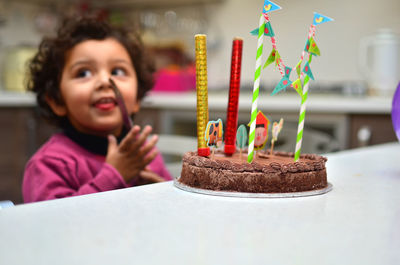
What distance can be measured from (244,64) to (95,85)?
216 cm

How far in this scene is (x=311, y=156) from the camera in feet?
2.28

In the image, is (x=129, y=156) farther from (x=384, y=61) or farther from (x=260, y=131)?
(x=384, y=61)

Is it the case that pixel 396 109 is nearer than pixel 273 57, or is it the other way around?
pixel 273 57

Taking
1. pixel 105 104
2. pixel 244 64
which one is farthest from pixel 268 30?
pixel 244 64

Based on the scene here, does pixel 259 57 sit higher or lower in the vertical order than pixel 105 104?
higher

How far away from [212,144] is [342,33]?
2334mm

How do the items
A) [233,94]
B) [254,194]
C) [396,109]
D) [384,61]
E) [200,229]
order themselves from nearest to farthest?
1. [200,229]
2. [254,194]
3. [233,94]
4. [396,109]
5. [384,61]

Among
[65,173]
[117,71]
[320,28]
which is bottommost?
[65,173]

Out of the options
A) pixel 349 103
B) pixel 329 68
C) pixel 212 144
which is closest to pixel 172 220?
pixel 212 144

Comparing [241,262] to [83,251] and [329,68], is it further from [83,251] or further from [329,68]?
[329,68]

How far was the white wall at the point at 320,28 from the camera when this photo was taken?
2.70 m

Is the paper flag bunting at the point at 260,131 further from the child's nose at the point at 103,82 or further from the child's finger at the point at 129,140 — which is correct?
the child's nose at the point at 103,82

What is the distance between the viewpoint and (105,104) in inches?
41.1

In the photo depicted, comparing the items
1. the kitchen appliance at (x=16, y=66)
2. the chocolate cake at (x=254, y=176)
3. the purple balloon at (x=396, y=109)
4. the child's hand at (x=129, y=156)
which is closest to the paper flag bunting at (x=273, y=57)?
the chocolate cake at (x=254, y=176)
